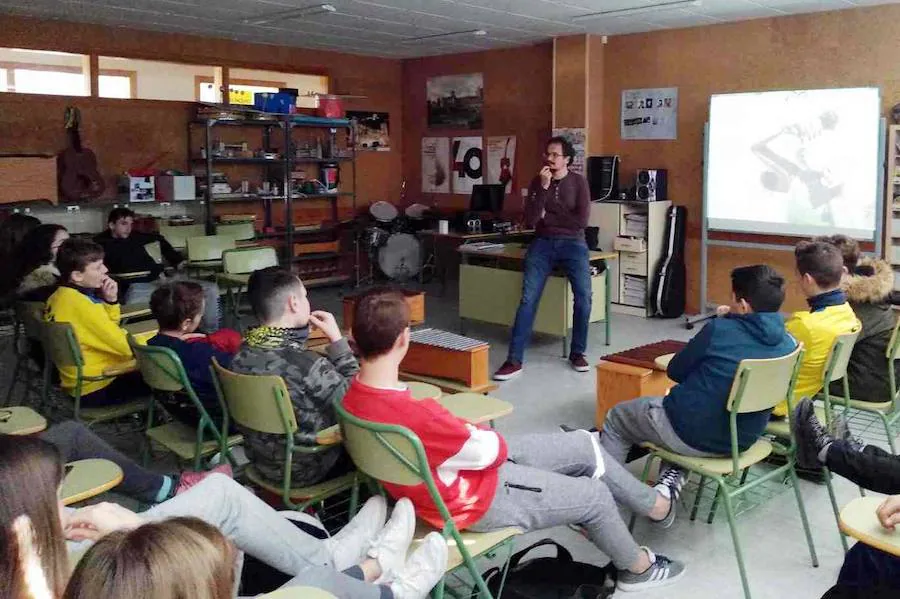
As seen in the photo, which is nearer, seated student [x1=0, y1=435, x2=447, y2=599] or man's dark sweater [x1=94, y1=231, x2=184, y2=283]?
seated student [x1=0, y1=435, x2=447, y2=599]

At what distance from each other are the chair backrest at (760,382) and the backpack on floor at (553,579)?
2.24 ft

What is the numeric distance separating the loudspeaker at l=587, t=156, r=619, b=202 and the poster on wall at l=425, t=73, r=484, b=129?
6.36 feet

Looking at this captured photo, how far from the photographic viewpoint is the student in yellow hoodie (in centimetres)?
333

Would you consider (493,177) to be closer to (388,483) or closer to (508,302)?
(508,302)

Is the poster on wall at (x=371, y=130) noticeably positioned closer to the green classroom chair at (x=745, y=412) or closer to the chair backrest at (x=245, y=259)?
the chair backrest at (x=245, y=259)

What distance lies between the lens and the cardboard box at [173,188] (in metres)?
7.82

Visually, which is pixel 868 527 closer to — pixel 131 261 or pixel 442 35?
pixel 131 261

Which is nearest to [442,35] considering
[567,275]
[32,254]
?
[567,275]

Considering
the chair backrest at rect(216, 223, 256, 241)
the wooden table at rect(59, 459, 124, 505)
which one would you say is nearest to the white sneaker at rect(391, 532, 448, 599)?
the wooden table at rect(59, 459, 124, 505)

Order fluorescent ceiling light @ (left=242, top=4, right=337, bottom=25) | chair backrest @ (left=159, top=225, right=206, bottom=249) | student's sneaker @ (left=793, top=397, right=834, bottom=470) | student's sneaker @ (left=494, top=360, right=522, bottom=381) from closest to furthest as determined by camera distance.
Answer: student's sneaker @ (left=793, top=397, right=834, bottom=470)
student's sneaker @ (left=494, top=360, right=522, bottom=381)
fluorescent ceiling light @ (left=242, top=4, right=337, bottom=25)
chair backrest @ (left=159, top=225, right=206, bottom=249)

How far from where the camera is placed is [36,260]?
4.86 meters

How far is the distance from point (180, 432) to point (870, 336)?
2.94m

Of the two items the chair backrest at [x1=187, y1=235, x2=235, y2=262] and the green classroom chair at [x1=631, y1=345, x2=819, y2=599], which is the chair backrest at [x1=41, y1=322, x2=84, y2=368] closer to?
the green classroom chair at [x1=631, y1=345, x2=819, y2=599]

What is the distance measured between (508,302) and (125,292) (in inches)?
107
